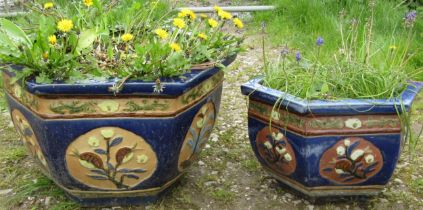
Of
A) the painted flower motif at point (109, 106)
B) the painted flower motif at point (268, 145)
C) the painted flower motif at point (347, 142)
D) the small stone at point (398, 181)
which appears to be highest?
the painted flower motif at point (109, 106)

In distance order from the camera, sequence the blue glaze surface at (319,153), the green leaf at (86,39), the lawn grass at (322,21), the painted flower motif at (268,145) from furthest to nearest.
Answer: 1. the lawn grass at (322,21)
2. the painted flower motif at (268,145)
3. the blue glaze surface at (319,153)
4. the green leaf at (86,39)

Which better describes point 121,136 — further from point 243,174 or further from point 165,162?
point 243,174

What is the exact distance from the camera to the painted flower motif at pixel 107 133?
1.79 m

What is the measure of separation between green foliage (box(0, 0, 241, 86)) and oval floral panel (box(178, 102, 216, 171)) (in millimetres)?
195

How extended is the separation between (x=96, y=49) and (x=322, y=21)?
8.72 ft

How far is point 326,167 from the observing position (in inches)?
75.9

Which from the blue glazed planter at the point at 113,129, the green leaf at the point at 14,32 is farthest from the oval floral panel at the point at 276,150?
the green leaf at the point at 14,32

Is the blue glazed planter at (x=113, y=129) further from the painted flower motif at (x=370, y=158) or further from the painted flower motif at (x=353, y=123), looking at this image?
the painted flower motif at (x=370, y=158)

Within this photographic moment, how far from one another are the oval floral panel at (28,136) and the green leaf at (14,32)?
10.8 inches

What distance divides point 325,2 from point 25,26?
3.08 m

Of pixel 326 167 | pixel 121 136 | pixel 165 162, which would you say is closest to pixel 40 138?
pixel 121 136

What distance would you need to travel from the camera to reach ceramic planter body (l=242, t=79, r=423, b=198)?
72.7 inches

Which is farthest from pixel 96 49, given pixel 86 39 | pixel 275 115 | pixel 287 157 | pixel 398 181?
pixel 398 181

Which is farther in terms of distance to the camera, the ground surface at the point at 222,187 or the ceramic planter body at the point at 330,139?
the ground surface at the point at 222,187
